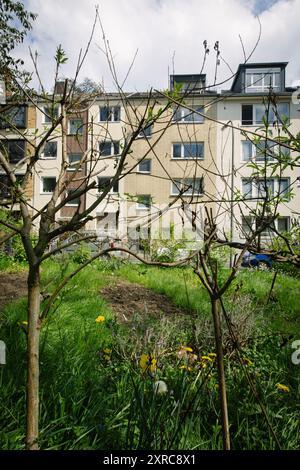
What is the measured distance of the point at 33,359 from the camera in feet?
4.48

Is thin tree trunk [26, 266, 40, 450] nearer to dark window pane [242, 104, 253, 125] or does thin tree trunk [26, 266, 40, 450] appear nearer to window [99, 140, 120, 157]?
window [99, 140, 120, 157]

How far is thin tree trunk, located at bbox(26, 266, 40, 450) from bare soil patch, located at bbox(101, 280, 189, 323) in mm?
2885

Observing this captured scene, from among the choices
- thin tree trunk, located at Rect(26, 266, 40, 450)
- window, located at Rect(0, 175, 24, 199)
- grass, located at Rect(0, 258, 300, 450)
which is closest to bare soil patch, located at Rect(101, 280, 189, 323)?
grass, located at Rect(0, 258, 300, 450)

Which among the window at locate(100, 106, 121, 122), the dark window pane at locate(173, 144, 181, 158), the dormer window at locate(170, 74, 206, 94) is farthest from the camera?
the dark window pane at locate(173, 144, 181, 158)

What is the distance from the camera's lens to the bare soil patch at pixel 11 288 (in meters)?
4.78

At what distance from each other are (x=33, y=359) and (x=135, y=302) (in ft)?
13.2

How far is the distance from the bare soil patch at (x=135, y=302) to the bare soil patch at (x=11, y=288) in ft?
4.02

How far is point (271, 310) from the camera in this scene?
5.15 metres

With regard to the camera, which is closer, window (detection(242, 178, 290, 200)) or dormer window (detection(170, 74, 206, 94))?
dormer window (detection(170, 74, 206, 94))

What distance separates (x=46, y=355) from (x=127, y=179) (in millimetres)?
23360

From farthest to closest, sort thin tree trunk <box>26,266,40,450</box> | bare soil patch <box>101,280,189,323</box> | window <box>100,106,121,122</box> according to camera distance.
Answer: bare soil patch <box>101,280,189,323</box>
window <box>100,106,121,122</box>
thin tree trunk <box>26,266,40,450</box>

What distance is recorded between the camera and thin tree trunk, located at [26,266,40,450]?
53.6 inches

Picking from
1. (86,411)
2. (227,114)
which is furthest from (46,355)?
(227,114)
